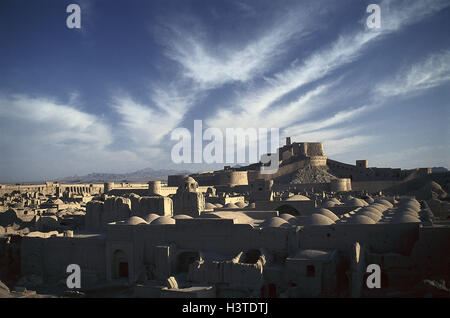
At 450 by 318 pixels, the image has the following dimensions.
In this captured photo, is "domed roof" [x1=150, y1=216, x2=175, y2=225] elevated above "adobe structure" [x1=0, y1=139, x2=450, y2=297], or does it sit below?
above

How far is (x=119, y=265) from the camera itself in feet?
64.3

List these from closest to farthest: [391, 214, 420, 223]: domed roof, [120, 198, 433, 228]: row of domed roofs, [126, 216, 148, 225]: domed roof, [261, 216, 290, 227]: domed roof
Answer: [391, 214, 420, 223]: domed roof → [120, 198, 433, 228]: row of domed roofs → [261, 216, 290, 227]: domed roof → [126, 216, 148, 225]: domed roof

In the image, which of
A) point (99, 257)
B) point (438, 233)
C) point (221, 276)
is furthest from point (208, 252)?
point (438, 233)

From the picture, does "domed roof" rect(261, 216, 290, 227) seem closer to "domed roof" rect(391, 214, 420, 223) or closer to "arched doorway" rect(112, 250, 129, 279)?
"domed roof" rect(391, 214, 420, 223)

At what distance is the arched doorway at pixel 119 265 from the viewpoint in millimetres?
19391

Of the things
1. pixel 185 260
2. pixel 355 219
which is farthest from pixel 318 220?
pixel 185 260

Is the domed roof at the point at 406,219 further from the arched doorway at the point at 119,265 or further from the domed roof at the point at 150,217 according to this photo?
the arched doorway at the point at 119,265

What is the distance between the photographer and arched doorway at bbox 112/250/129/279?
19391mm

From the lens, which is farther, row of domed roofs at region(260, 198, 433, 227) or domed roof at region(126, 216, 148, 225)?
domed roof at region(126, 216, 148, 225)

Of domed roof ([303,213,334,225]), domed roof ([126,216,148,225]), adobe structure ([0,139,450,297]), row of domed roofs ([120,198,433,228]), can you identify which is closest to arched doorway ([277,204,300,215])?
adobe structure ([0,139,450,297])

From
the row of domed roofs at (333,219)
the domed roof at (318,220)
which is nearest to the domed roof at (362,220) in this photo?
the row of domed roofs at (333,219)

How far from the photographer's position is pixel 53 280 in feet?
66.1
